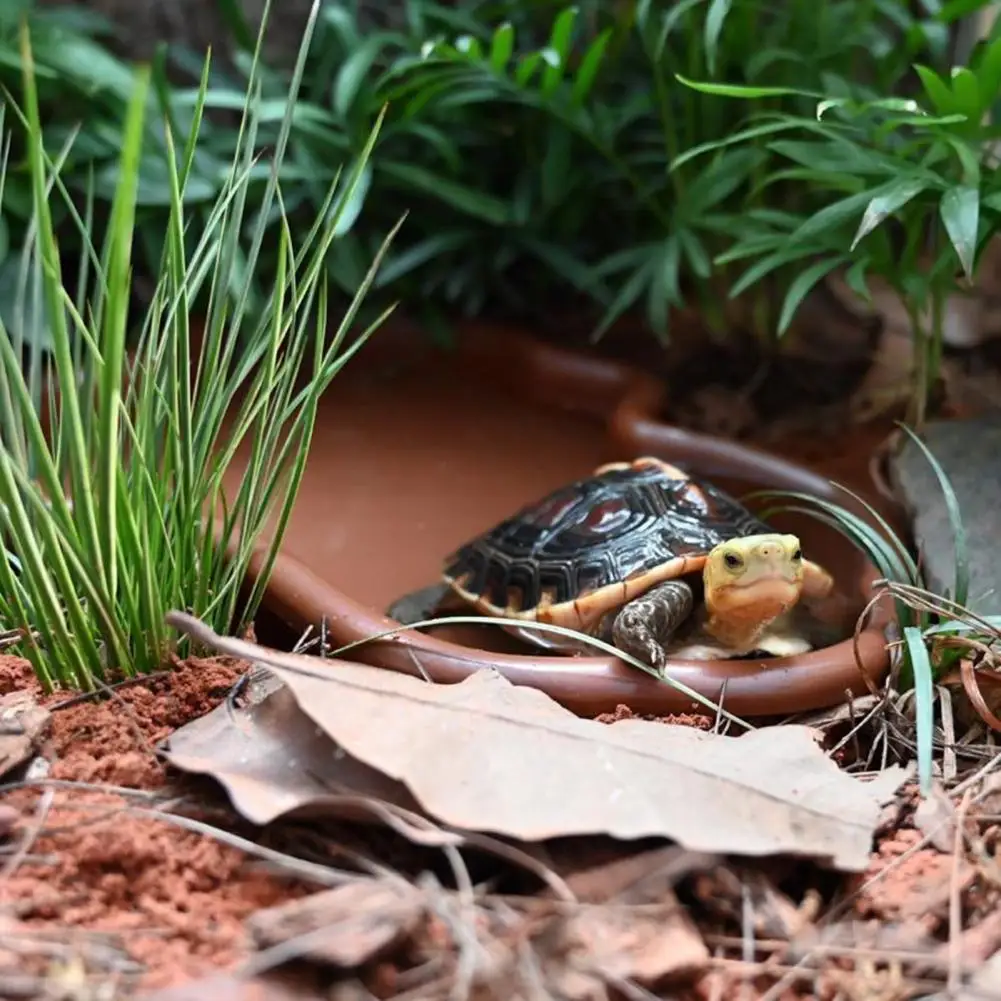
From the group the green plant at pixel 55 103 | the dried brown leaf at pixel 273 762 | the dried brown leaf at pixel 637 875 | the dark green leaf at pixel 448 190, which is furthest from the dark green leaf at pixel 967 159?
the green plant at pixel 55 103

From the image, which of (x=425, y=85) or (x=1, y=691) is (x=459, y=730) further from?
(x=425, y=85)

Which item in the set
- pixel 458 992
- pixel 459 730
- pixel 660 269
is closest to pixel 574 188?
pixel 660 269

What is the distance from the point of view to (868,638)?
1.54 m

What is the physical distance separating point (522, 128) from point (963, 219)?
4.09 ft

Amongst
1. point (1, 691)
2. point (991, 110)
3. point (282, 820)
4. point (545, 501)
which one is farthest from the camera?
point (991, 110)

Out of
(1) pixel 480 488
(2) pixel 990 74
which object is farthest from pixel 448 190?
(2) pixel 990 74

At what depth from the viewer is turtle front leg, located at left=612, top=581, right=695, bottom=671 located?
1.46 meters

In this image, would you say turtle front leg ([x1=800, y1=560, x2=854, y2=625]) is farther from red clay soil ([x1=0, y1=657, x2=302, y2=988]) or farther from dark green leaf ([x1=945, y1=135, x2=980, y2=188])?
red clay soil ([x1=0, y1=657, x2=302, y2=988])

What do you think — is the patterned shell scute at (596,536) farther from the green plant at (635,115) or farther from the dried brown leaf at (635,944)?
the dried brown leaf at (635,944)

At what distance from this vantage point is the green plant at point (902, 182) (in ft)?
5.65

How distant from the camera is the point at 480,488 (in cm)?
229

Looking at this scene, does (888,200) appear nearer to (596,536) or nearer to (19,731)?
(596,536)

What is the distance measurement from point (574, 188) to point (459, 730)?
1868mm

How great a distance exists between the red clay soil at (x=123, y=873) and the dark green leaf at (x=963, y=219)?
4.64ft
